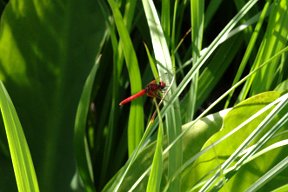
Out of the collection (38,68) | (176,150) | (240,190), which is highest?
(38,68)

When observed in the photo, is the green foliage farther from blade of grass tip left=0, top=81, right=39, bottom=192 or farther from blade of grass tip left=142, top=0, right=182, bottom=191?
blade of grass tip left=0, top=81, right=39, bottom=192

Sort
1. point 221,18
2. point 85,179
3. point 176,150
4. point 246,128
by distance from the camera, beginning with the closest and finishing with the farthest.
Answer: point 176,150
point 246,128
point 85,179
point 221,18

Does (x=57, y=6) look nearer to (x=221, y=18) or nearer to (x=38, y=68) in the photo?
(x=38, y=68)

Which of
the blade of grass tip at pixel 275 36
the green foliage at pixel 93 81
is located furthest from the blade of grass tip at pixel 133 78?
the blade of grass tip at pixel 275 36

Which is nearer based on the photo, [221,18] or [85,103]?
[85,103]

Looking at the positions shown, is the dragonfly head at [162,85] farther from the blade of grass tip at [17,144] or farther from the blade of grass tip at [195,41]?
the blade of grass tip at [17,144]

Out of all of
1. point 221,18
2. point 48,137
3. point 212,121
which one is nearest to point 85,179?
point 48,137

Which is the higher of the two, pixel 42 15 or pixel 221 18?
pixel 42 15

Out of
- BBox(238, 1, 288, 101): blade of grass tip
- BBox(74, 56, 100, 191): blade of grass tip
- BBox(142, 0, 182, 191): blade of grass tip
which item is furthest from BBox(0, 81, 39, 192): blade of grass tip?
BBox(238, 1, 288, 101): blade of grass tip

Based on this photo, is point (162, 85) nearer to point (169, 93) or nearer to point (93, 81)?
point (169, 93)
